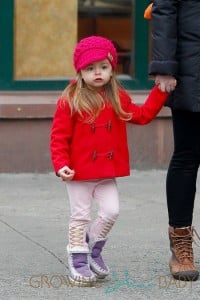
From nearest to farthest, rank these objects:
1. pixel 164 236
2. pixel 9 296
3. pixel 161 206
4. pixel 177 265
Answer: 1. pixel 9 296
2. pixel 177 265
3. pixel 164 236
4. pixel 161 206

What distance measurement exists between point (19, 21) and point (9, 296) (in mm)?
4045

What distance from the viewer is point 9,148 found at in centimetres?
800

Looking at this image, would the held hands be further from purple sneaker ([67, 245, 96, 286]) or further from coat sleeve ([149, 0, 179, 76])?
purple sneaker ([67, 245, 96, 286])

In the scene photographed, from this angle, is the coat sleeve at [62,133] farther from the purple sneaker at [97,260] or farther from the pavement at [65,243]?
the pavement at [65,243]

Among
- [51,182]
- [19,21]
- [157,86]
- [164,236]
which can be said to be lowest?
[51,182]

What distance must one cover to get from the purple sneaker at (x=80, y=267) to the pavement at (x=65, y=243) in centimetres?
4

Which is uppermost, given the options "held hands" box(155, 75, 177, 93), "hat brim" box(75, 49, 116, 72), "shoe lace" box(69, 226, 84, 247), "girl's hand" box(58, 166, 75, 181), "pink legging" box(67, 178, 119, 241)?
"hat brim" box(75, 49, 116, 72)

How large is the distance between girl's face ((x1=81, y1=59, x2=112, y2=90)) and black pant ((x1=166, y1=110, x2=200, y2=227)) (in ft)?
1.52

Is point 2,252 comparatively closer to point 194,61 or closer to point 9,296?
point 9,296

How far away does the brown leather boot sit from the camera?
500 cm

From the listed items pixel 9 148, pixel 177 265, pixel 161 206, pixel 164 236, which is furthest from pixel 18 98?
pixel 177 265

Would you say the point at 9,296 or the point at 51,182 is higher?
the point at 9,296

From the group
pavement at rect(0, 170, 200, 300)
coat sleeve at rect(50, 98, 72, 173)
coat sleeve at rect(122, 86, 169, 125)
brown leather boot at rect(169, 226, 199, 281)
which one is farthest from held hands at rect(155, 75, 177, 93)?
pavement at rect(0, 170, 200, 300)

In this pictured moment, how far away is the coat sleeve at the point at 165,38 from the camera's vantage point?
185 inches
